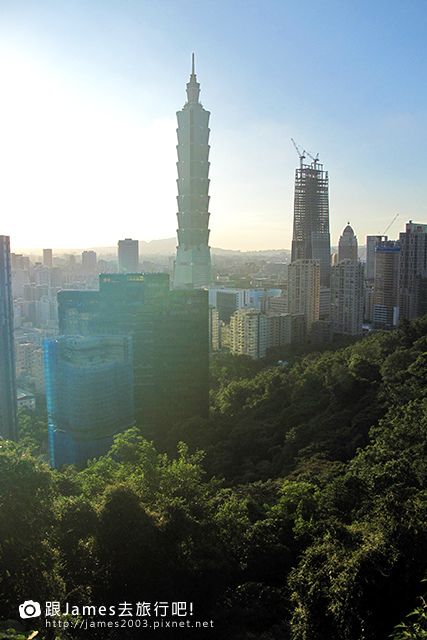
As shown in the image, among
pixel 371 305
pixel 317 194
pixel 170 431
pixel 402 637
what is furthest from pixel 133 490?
pixel 317 194

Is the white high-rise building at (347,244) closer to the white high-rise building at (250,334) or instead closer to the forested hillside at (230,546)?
the white high-rise building at (250,334)

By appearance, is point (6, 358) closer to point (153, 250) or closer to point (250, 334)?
point (250, 334)

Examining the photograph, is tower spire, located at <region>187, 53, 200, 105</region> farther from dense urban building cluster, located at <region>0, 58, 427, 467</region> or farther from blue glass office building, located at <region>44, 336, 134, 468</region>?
blue glass office building, located at <region>44, 336, 134, 468</region>

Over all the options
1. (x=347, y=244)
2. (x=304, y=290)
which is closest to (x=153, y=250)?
(x=347, y=244)

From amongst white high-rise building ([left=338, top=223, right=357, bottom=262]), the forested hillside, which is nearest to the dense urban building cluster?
white high-rise building ([left=338, top=223, right=357, bottom=262])

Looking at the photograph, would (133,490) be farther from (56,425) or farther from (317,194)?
(317,194)
